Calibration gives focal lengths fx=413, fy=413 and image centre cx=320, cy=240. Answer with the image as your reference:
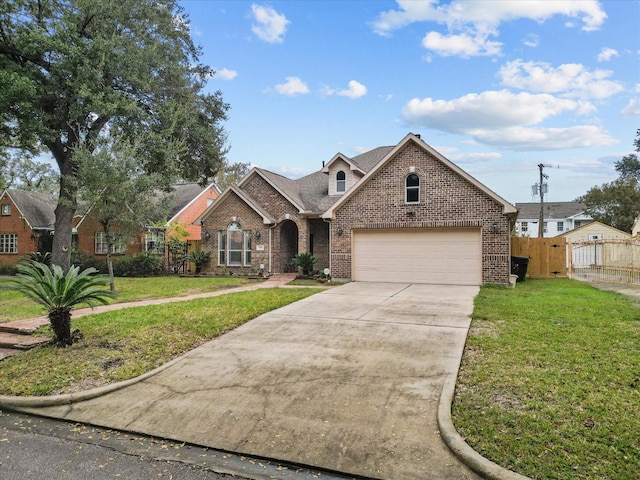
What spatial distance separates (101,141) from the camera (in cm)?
1581

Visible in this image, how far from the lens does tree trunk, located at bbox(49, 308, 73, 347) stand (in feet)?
22.1

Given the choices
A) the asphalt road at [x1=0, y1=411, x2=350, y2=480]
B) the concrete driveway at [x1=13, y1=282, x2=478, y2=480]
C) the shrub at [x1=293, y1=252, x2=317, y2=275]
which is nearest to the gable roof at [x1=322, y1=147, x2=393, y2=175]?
the shrub at [x1=293, y1=252, x2=317, y2=275]

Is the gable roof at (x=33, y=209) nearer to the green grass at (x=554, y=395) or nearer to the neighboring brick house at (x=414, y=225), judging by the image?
the neighboring brick house at (x=414, y=225)

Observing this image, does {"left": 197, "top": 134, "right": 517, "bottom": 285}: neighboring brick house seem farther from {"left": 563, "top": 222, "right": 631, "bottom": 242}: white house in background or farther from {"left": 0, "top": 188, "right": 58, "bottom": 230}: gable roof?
{"left": 563, "top": 222, "right": 631, "bottom": 242}: white house in background

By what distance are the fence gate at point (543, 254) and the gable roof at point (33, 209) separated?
2790 centimetres

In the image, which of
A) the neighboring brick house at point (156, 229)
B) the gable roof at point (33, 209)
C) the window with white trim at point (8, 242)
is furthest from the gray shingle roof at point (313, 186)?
the window with white trim at point (8, 242)

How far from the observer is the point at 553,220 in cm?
5216

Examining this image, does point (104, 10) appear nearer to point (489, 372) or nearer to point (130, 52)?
point (130, 52)

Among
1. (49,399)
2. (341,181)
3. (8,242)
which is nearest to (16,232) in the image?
(8,242)

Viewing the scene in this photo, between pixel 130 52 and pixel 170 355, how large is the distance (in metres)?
15.5

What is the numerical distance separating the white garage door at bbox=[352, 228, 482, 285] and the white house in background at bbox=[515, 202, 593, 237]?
39.6m

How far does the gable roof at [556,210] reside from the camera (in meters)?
51.7

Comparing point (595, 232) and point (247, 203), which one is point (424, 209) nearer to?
point (247, 203)

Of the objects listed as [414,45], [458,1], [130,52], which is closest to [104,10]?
[130,52]
